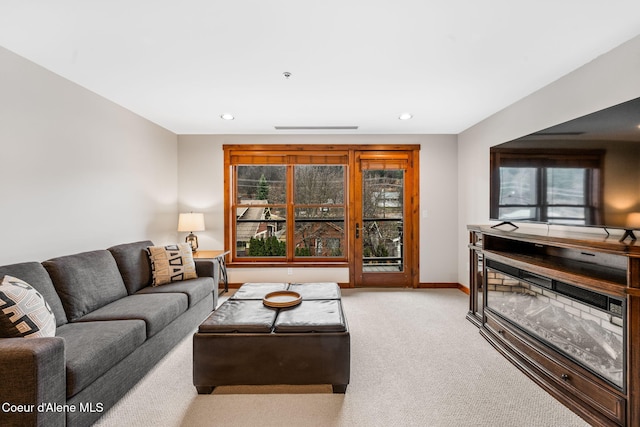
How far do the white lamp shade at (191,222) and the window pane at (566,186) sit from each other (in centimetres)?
399

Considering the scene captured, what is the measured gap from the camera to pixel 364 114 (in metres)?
3.70

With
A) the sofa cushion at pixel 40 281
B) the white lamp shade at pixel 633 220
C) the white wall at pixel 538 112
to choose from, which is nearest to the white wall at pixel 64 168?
the sofa cushion at pixel 40 281

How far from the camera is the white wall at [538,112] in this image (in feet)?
6.97

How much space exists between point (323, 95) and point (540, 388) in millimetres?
3055

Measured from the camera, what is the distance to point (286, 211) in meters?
4.82

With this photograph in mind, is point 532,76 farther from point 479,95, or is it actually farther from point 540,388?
point 540,388

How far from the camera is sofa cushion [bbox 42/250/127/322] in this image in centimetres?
229

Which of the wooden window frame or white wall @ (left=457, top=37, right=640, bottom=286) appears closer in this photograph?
white wall @ (left=457, top=37, right=640, bottom=286)

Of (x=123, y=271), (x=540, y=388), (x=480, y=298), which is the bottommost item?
(x=540, y=388)

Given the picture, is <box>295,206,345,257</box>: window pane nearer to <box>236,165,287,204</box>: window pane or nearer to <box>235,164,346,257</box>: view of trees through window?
<box>235,164,346,257</box>: view of trees through window

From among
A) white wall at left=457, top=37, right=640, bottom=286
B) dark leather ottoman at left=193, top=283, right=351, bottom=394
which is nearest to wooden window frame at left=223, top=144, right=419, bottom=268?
white wall at left=457, top=37, right=640, bottom=286

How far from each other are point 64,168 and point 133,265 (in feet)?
3.56

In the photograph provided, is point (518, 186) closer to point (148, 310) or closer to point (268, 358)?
point (268, 358)

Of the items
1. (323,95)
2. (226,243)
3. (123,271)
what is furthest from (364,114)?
(123,271)
